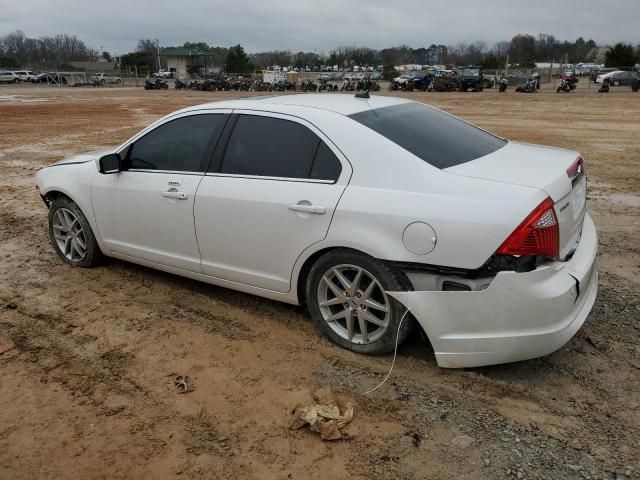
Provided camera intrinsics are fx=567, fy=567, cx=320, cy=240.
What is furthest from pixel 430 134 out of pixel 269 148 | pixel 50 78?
pixel 50 78

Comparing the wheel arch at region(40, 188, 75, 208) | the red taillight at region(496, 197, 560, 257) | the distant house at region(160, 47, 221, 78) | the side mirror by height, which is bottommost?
the wheel arch at region(40, 188, 75, 208)

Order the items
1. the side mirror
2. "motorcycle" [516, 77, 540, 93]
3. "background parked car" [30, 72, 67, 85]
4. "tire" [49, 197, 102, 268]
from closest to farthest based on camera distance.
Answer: the side mirror → "tire" [49, 197, 102, 268] → "motorcycle" [516, 77, 540, 93] → "background parked car" [30, 72, 67, 85]

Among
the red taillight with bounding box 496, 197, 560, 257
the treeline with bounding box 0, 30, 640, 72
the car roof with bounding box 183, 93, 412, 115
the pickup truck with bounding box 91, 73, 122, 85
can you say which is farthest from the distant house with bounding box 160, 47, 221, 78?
the red taillight with bounding box 496, 197, 560, 257

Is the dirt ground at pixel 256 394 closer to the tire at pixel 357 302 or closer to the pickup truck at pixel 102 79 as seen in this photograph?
the tire at pixel 357 302

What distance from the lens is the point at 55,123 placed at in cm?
2022

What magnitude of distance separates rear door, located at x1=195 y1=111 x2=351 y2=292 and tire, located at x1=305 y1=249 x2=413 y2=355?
0.20 m

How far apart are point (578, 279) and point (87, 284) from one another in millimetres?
4012

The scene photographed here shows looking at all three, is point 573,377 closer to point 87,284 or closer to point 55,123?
point 87,284

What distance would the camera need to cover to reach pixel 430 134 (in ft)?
12.7

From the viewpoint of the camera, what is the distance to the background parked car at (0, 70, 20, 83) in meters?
71.2

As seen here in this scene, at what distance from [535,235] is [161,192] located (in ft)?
9.04

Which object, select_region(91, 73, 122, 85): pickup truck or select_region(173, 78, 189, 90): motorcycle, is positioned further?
select_region(91, 73, 122, 85): pickup truck

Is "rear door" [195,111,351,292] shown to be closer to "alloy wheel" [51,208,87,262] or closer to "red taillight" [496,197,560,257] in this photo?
"red taillight" [496,197,560,257]

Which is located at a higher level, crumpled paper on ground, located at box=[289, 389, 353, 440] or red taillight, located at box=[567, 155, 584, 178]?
red taillight, located at box=[567, 155, 584, 178]
